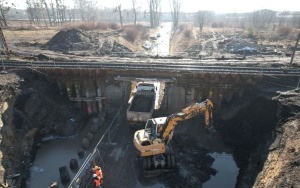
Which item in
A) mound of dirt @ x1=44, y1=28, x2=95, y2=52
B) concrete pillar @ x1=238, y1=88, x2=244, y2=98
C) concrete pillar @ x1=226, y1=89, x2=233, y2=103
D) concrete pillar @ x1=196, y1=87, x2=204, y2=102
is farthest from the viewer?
mound of dirt @ x1=44, y1=28, x2=95, y2=52

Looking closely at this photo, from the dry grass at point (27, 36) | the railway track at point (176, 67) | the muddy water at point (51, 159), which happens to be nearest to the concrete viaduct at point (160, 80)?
the railway track at point (176, 67)

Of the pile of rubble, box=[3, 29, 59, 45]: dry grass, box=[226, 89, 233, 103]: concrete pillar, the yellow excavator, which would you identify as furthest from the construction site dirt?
box=[3, 29, 59, 45]: dry grass

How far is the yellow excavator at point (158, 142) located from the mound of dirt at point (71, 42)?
2786 cm

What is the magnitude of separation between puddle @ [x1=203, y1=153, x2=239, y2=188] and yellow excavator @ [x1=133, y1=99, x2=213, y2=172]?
114 inches

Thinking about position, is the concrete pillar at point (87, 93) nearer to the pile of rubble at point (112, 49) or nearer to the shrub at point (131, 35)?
the pile of rubble at point (112, 49)

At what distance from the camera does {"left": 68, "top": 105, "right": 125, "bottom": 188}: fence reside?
52.1ft

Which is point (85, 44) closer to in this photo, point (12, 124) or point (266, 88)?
point (12, 124)

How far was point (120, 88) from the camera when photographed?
2594 centimetres

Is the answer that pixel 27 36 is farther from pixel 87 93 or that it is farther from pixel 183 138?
pixel 183 138

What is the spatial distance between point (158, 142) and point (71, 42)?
30.9 m

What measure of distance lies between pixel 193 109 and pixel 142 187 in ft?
20.1

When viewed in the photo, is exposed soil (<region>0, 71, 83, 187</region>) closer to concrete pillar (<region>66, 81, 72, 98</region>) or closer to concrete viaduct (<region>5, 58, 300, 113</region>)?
concrete pillar (<region>66, 81, 72, 98</region>)

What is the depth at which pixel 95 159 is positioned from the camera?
1845cm

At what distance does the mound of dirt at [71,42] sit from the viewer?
41500mm
